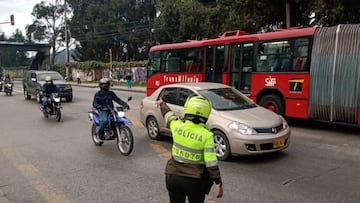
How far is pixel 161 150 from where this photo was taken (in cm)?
861

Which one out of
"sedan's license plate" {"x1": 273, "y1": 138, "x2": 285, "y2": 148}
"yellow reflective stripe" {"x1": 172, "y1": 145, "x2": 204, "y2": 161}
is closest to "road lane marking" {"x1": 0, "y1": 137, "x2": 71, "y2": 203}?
"yellow reflective stripe" {"x1": 172, "y1": 145, "x2": 204, "y2": 161}

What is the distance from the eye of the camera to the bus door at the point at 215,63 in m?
14.1

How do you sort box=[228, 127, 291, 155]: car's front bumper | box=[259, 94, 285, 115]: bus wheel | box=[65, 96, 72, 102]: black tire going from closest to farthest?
box=[228, 127, 291, 155]: car's front bumper → box=[259, 94, 285, 115]: bus wheel → box=[65, 96, 72, 102]: black tire

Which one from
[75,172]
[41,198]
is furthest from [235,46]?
[41,198]

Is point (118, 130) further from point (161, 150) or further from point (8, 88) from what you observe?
point (8, 88)

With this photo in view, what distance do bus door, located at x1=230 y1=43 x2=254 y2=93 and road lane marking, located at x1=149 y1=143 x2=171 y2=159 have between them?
5.07 m

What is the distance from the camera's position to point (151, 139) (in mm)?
9820

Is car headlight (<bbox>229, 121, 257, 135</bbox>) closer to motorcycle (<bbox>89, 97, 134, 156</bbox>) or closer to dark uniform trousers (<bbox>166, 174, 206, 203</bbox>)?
motorcycle (<bbox>89, 97, 134, 156</bbox>)

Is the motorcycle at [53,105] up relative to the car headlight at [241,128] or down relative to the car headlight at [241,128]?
down

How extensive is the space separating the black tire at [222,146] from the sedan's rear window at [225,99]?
67 centimetres

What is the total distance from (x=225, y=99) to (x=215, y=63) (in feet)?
19.6

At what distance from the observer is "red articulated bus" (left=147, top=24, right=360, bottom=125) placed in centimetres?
1030

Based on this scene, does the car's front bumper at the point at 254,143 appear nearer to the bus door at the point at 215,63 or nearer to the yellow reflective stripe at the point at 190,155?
the yellow reflective stripe at the point at 190,155

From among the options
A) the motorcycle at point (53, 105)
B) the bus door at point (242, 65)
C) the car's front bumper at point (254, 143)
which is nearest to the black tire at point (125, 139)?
the car's front bumper at point (254, 143)
